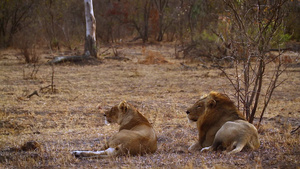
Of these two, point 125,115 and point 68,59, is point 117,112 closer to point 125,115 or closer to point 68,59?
point 125,115

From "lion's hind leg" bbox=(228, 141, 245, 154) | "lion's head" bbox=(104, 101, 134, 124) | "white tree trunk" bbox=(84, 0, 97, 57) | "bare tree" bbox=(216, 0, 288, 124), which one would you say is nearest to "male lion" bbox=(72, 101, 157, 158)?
"lion's head" bbox=(104, 101, 134, 124)

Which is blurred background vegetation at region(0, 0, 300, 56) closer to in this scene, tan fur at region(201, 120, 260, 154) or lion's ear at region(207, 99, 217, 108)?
lion's ear at region(207, 99, 217, 108)

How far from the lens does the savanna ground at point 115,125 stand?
426 centimetres

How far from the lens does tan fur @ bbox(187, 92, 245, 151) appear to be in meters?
5.00

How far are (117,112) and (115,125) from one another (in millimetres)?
1671

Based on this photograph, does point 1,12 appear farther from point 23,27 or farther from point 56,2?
point 56,2

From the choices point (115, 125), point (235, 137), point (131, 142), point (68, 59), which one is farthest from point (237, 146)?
point (68, 59)

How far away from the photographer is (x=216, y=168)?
11.9 ft

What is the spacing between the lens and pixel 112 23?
99.4ft

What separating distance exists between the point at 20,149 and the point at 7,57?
1668 centimetres

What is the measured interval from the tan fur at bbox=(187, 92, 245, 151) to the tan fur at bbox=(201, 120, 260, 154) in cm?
26

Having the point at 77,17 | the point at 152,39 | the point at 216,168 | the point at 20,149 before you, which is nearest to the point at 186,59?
the point at 152,39

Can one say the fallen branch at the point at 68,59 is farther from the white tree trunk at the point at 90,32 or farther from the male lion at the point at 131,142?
the male lion at the point at 131,142

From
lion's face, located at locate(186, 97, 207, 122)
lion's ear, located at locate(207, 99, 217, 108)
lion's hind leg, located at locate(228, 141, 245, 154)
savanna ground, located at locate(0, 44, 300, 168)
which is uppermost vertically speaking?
lion's ear, located at locate(207, 99, 217, 108)
